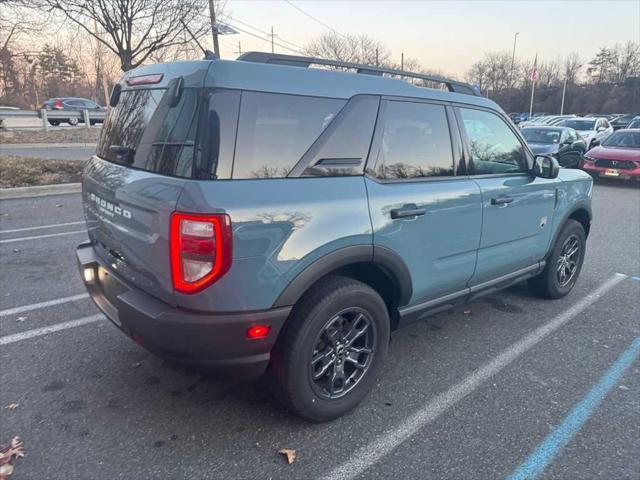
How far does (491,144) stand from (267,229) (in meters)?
2.29

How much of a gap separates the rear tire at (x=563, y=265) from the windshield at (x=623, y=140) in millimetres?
11019

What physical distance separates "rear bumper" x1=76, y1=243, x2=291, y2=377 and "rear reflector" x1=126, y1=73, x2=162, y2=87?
1148 millimetres

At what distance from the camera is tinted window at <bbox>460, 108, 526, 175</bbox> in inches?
137

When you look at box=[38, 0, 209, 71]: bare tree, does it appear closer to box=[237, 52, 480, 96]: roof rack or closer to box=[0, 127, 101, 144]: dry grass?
box=[0, 127, 101, 144]: dry grass

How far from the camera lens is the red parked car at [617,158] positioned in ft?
41.5

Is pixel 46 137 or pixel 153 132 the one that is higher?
pixel 153 132

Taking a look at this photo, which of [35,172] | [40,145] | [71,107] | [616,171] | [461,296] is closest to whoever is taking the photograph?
[461,296]

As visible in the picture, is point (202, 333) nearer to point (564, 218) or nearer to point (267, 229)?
point (267, 229)

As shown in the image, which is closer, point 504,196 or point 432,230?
point 432,230

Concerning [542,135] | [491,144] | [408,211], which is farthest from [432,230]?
[542,135]

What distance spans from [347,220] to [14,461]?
2.07m

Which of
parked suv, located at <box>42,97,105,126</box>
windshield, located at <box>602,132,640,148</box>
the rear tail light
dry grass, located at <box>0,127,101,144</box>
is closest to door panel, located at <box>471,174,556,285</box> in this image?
the rear tail light

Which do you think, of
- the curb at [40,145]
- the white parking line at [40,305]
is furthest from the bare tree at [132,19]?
the white parking line at [40,305]

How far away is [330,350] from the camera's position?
8.77 feet
